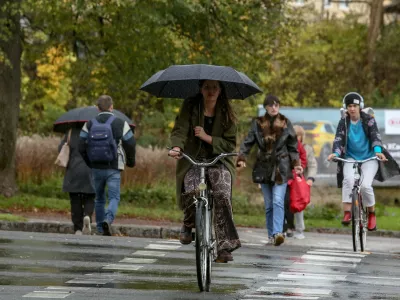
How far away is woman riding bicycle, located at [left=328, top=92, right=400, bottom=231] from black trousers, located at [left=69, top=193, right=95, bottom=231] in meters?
3.94

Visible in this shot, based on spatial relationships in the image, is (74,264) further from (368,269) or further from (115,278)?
(368,269)

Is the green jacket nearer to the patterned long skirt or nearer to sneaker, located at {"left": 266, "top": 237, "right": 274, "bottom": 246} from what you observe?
the patterned long skirt

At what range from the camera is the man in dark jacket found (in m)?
16.9

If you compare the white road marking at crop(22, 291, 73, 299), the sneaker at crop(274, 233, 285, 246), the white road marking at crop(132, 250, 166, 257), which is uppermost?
the white road marking at crop(22, 291, 73, 299)

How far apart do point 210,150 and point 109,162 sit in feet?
20.1

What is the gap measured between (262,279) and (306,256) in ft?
10.8

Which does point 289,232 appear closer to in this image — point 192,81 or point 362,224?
point 362,224

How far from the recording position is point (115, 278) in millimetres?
10953

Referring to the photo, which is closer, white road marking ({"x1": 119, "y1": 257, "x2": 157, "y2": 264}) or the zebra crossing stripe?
the zebra crossing stripe

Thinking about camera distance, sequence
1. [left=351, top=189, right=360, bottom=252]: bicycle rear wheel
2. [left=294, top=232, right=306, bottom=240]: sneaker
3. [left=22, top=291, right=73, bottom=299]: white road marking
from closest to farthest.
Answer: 1. [left=22, top=291, right=73, bottom=299]: white road marking
2. [left=351, top=189, right=360, bottom=252]: bicycle rear wheel
3. [left=294, top=232, right=306, bottom=240]: sneaker

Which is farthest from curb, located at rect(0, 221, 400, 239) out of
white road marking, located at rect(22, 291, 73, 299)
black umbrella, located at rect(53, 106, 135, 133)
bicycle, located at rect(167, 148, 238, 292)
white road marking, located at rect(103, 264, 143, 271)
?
white road marking, located at rect(22, 291, 73, 299)

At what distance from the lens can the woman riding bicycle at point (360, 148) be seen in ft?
51.6

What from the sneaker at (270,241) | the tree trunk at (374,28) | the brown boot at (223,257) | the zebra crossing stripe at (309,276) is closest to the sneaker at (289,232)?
the sneaker at (270,241)

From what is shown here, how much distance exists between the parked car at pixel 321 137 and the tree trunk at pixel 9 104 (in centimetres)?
790
